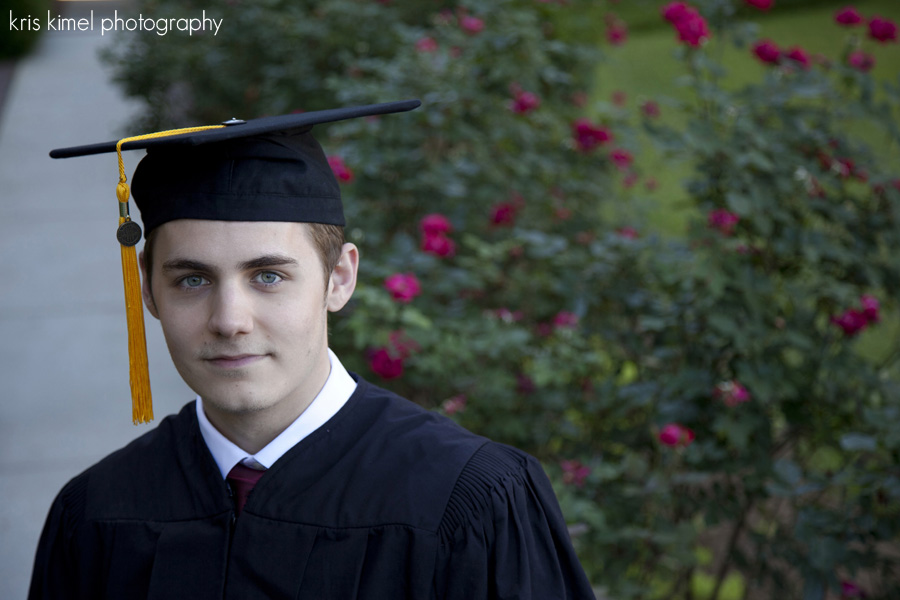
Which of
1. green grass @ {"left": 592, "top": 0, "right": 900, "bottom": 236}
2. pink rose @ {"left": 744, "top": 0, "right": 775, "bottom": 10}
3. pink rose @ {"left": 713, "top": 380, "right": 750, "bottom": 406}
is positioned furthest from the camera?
green grass @ {"left": 592, "top": 0, "right": 900, "bottom": 236}

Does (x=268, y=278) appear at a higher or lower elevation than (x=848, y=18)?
lower

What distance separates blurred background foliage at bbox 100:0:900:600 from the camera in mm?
2223

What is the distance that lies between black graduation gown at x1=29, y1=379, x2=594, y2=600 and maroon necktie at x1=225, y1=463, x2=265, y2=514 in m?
0.02

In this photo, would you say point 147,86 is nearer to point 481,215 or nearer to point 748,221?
point 481,215

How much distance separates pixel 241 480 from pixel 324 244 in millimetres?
386

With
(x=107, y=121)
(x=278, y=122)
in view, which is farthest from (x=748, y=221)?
(x=107, y=121)

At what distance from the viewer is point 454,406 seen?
2395mm

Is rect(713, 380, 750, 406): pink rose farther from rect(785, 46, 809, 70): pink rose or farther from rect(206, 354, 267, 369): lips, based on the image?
rect(206, 354, 267, 369): lips

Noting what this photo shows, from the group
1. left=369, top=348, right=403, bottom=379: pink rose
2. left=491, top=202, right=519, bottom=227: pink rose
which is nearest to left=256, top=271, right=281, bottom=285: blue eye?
left=369, top=348, right=403, bottom=379: pink rose

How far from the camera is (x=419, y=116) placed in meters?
3.06

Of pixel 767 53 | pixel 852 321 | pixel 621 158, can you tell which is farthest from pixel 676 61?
pixel 852 321

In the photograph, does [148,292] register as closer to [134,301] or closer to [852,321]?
[134,301]

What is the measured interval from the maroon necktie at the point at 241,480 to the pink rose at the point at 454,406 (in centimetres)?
113

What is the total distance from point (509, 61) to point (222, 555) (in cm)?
259
